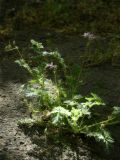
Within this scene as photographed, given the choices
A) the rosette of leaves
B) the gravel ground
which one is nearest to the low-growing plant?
the rosette of leaves

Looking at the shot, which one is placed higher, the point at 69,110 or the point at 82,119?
the point at 69,110

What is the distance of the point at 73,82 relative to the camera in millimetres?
5047

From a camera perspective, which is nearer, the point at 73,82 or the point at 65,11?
the point at 73,82

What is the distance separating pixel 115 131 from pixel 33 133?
3.22 feet

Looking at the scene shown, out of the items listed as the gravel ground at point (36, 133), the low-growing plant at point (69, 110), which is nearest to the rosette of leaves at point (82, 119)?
the low-growing plant at point (69, 110)

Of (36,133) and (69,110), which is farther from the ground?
(69,110)

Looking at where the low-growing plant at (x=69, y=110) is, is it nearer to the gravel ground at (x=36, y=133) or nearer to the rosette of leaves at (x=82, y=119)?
the rosette of leaves at (x=82, y=119)

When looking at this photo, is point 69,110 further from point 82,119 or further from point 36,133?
point 36,133

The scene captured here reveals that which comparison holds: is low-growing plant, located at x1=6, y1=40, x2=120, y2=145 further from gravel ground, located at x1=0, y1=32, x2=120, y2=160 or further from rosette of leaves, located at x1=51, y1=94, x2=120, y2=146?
gravel ground, located at x1=0, y1=32, x2=120, y2=160

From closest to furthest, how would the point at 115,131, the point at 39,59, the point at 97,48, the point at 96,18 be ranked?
the point at 115,131 → the point at 39,59 → the point at 97,48 → the point at 96,18

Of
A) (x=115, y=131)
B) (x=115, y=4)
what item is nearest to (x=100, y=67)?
(x=115, y=131)

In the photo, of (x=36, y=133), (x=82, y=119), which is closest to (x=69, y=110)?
(x=82, y=119)

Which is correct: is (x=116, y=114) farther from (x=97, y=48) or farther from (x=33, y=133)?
(x=97, y=48)

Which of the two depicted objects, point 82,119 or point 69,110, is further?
point 69,110
